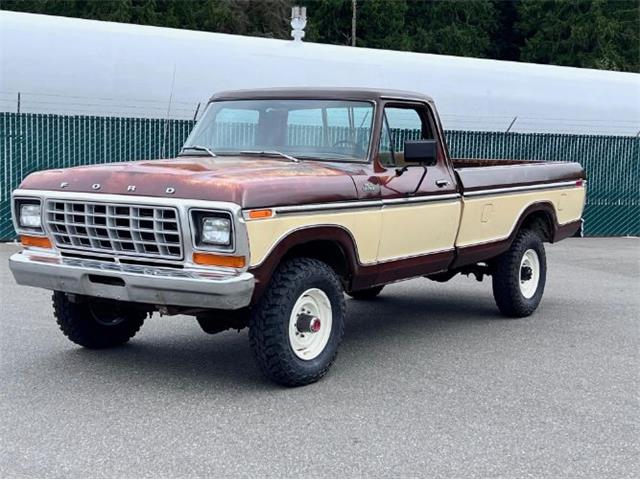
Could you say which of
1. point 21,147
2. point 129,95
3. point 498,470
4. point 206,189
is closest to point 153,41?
point 129,95

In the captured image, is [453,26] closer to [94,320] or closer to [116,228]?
[94,320]

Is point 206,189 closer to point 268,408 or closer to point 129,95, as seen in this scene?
point 268,408

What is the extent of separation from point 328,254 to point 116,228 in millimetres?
1503

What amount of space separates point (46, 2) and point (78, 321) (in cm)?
3096

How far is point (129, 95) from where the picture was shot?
14.6 metres

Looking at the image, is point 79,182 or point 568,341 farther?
point 568,341

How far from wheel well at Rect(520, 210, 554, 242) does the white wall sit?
7.76m

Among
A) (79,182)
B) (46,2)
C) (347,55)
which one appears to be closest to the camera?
(79,182)

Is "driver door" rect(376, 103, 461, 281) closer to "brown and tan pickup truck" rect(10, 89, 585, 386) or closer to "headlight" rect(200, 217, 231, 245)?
"brown and tan pickup truck" rect(10, 89, 585, 386)

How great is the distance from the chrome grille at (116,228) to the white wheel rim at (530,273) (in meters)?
4.23

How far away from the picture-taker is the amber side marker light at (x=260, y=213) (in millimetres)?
5324

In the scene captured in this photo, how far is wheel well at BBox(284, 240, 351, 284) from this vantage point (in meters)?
6.05

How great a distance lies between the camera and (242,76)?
52.0 feet

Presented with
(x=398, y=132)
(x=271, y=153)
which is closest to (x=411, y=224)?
(x=398, y=132)
